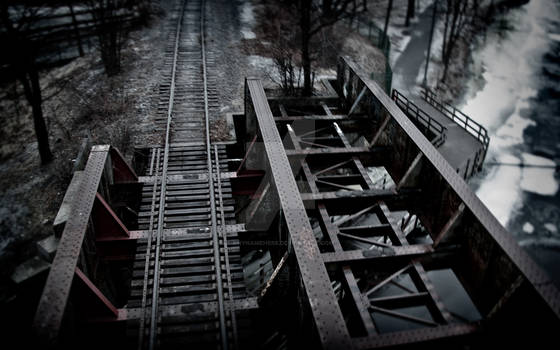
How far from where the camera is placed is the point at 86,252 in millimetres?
6816

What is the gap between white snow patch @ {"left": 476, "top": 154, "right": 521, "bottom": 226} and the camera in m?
18.7

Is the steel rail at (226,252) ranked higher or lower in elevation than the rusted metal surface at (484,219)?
lower

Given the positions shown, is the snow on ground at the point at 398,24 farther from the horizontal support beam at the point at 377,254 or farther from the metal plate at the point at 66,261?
the metal plate at the point at 66,261

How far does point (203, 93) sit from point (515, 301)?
1292 centimetres

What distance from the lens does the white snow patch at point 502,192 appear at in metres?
18.7

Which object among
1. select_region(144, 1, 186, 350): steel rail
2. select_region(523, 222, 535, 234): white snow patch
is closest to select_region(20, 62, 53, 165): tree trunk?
select_region(144, 1, 186, 350): steel rail

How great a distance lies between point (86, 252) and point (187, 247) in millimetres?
1952

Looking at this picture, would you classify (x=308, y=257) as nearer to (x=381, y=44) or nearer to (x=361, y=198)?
(x=361, y=198)

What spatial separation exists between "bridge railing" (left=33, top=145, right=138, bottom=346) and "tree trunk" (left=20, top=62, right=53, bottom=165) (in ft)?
13.7

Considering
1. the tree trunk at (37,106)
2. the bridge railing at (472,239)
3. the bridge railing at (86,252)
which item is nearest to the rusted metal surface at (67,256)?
the bridge railing at (86,252)

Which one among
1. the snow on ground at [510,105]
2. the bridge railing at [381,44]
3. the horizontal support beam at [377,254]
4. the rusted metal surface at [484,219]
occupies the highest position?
the rusted metal surface at [484,219]

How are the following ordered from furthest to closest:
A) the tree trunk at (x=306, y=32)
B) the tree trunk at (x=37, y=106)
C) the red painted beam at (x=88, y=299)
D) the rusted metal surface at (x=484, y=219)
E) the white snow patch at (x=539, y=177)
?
1. the white snow patch at (x=539, y=177)
2. the tree trunk at (x=306, y=32)
3. the tree trunk at (x=37, y=106)
4. the red painted beam at (x=88, y=299)
5. the rusted metal surface at (x=484, y=219)

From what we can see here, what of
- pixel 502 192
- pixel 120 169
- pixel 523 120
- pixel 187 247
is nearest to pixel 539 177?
pixel 502 192

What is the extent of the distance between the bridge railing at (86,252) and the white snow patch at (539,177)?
19.2 m
